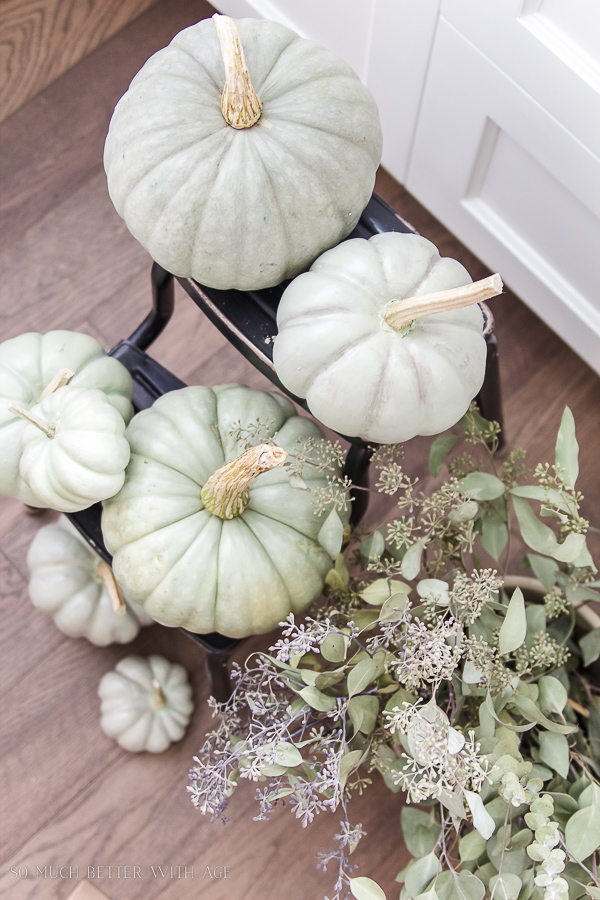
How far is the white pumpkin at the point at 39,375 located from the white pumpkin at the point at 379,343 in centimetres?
29

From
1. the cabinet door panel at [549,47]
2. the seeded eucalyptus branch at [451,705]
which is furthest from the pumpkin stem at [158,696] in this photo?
the cabinet door panel at [549,47]

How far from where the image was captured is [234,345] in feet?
3.40

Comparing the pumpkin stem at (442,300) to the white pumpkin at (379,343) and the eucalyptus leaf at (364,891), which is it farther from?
the eucalyptus leaf at (364,891)

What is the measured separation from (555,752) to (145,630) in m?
0.77

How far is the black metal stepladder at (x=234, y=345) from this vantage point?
96 centimetres

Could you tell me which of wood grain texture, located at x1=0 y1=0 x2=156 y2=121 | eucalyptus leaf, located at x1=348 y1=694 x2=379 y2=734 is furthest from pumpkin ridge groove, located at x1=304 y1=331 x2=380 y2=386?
wood grain texture, located at x1=0 y1=0 x2=156 y2=121

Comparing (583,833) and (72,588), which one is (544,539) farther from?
(72,588)

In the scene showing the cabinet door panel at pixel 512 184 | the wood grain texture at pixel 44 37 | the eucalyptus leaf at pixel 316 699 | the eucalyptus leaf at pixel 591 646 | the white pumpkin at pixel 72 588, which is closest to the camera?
the eucalyptus leaf at pixel 316 699

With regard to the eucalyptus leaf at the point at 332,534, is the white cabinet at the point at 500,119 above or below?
above

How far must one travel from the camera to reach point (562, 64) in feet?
3.43

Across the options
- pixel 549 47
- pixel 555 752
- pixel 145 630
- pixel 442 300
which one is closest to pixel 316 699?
pixel 555 752

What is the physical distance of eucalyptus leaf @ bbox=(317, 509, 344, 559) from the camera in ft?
2.94

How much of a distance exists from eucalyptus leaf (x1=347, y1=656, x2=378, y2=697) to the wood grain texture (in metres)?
1.36

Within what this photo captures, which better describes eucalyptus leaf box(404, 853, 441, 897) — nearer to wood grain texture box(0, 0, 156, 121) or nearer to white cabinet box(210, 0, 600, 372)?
white cabinet box(210, 0, 600, 372)
